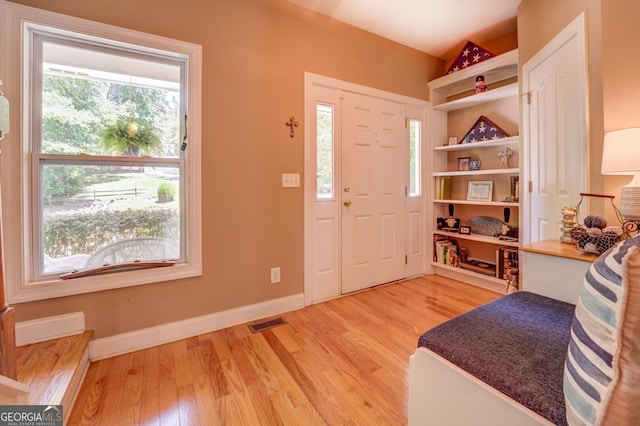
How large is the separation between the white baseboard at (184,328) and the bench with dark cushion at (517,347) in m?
1.58

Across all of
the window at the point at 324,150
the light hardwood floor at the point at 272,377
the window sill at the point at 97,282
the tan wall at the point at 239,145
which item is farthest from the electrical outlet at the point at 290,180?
the light hardwood floor at the point at 272,377

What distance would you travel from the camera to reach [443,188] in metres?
3.27

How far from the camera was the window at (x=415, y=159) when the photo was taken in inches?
127

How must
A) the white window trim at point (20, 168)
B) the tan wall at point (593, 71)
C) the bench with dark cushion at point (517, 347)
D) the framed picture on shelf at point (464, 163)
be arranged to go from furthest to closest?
the framed picture on shelf at point (464, 163)
the tan wall at point (593, 71)
the white window trim at point (20, 168)
the bench with dark cushion at point (517, 347)

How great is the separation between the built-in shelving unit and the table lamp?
116 centimetres

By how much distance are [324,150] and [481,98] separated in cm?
177

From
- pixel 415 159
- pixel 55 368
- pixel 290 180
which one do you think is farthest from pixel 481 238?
pixel 55 368

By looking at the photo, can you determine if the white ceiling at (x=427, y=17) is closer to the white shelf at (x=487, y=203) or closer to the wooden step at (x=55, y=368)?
the white shelf at (x=487, y=203)

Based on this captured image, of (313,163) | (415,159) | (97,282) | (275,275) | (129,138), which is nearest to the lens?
(97,282)

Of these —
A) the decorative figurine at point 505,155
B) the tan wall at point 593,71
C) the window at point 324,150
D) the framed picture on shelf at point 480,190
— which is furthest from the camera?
the framed picture on shelf at point 480,190

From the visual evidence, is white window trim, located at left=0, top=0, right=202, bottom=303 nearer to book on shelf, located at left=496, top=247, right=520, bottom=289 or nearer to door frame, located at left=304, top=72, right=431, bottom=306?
door frame, located at left=304, top=72, right=431, bottom=306

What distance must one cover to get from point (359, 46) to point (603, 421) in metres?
3.02

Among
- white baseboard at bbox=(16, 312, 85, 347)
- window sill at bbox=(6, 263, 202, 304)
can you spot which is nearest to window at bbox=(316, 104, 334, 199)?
window sill at bbox=(6, 263, 202, 304)

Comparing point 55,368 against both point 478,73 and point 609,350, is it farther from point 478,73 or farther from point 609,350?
point 478,73
